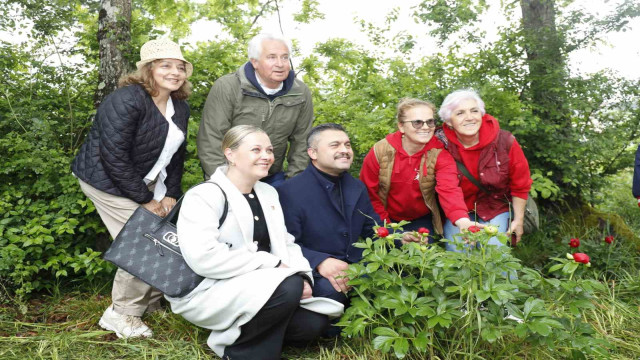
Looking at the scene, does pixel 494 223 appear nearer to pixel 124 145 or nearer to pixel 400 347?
pixel 400 347

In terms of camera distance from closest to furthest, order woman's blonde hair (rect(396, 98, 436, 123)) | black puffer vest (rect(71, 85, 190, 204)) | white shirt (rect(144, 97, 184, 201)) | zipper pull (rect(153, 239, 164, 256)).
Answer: zipper pull (rect(153, 239, 164, 256)) → black puffer vest (rect(71, 85, 190, 204)) → white shirt (rect(144, 97, 184, 201)) → woman's blonde hair (rect(396, 98, 436, 123))

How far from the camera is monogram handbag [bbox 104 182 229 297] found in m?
2.95

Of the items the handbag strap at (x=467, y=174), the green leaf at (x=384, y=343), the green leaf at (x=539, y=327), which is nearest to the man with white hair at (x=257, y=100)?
the handbag strap at (x=467, y=174)

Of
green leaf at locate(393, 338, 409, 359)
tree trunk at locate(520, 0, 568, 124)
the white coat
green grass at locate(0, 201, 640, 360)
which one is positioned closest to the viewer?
green leaf at locate(393, 338, 409, 359)

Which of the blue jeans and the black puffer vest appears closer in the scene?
the black puffer vest

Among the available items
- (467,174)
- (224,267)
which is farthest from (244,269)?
(467,174)

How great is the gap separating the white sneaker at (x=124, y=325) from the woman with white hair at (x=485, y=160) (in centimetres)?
237

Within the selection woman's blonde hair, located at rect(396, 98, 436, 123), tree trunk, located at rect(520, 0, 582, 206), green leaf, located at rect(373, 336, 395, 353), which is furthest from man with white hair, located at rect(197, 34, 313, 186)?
tree trunk, located at rect(520, 0, 582, 206)

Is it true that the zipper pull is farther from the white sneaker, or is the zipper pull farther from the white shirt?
the white sneaker

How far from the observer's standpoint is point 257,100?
374 cm

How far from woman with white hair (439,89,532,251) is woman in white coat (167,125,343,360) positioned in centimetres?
133

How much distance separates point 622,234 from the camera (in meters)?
5.48

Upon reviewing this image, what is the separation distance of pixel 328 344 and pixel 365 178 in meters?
1.32

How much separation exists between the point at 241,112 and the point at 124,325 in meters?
1.78
